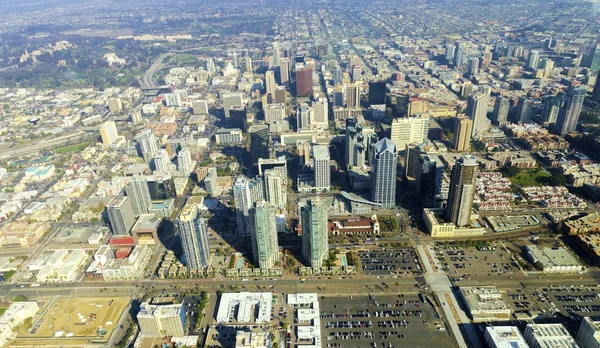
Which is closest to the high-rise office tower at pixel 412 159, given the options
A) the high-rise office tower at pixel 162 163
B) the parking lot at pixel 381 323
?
the parking lot at pixel 381 323

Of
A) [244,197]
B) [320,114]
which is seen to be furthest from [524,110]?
[244,197]

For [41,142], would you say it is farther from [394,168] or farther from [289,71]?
[394,168]

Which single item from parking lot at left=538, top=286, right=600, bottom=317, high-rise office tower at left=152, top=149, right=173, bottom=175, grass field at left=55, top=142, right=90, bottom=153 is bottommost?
parking lot at left=538, top=286, right=600, bottom=317

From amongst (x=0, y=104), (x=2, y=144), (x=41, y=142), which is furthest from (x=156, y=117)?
(x=0, y=104)

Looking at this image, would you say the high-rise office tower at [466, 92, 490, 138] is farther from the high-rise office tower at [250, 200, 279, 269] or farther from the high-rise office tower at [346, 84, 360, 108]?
the high-rise office tower at [250, 200, 279, 269]

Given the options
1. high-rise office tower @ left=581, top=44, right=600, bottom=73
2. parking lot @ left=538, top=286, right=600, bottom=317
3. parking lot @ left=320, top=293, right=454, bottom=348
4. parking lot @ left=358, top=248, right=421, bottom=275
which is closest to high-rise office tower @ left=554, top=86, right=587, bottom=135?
parking lot @ left=538, top=286, right=600, bottom=317
